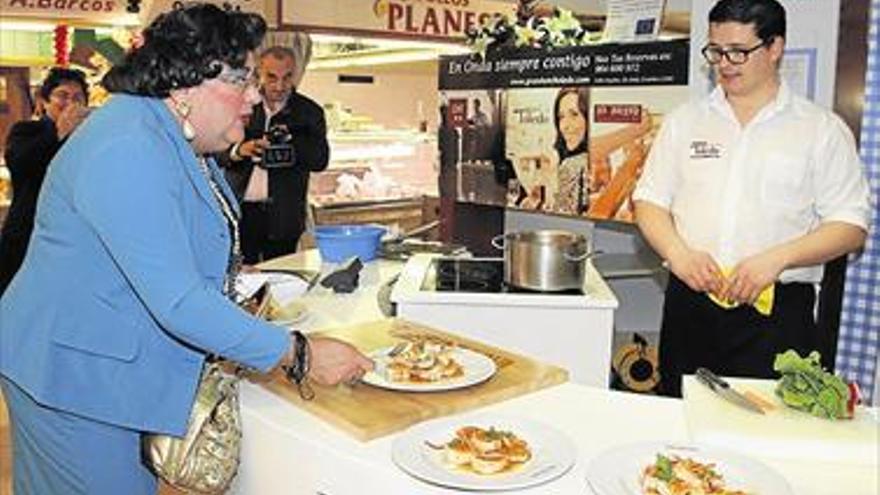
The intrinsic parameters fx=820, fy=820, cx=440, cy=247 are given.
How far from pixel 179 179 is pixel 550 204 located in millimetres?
2689

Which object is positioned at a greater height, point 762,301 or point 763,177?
point 763,177

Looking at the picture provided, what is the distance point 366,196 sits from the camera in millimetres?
5898

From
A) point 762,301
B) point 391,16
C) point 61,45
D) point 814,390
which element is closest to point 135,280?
point 814,390

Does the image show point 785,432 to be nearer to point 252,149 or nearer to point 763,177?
point 763,177

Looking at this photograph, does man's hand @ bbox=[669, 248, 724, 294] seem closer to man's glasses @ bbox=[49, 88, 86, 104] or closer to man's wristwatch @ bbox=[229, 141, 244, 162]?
man's wristwatch @ bbox=[229, 141, 244, 162]

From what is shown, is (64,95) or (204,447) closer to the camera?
(204,447)

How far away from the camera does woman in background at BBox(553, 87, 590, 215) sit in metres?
3.71

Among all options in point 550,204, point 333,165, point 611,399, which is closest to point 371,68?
point 333,165

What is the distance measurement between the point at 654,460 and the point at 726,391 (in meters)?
0.30

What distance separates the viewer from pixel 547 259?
2.16 meters

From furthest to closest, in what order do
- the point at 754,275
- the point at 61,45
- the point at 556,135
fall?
the point at 61,45 < the point at 556,135 < the point at 754,275

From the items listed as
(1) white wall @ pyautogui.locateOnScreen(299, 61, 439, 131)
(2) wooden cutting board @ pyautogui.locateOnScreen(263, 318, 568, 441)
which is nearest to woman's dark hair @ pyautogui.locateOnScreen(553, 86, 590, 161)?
(2) wooden cutting board @ pyautogui.locateOnScreen(263, 318, 568, 441)

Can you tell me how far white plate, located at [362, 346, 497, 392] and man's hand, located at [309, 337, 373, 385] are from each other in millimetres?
67

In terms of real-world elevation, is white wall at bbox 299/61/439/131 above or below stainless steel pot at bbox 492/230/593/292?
above
